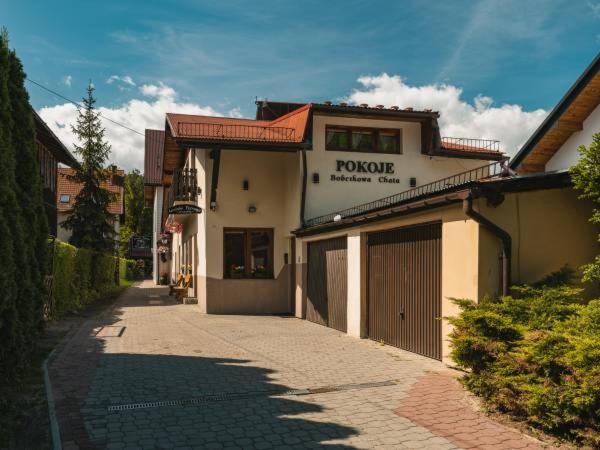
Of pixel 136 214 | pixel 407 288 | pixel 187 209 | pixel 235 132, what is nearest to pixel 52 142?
pixel 187 209

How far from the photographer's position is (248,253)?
56.4ft

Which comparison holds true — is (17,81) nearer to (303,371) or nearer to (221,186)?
(303,371)

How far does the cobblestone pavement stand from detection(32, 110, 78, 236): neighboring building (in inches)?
497

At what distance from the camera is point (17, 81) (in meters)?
8.80

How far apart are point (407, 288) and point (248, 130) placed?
31.6 feet

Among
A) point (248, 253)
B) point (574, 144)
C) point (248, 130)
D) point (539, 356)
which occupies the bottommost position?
point (539, 356)

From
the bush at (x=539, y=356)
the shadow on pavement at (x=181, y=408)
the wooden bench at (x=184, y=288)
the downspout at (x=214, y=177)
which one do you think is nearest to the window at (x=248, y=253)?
the downspout at (x=214, y=177)

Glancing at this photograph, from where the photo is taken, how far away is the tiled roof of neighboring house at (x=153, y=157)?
41.8 m

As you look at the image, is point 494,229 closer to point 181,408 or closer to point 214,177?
point 181,408

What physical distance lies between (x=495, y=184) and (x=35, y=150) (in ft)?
23.8

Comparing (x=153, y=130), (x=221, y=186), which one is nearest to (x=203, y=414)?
(x=221, y=186)

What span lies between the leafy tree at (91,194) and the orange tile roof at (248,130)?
864cm

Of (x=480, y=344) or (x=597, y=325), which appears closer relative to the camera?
(x=597, y=325)

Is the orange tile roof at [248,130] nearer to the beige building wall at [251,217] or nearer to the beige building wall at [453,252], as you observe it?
the beige building wall at [251,217]
